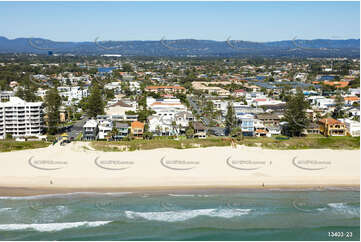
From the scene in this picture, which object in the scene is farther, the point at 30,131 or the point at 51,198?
the point at 30,131

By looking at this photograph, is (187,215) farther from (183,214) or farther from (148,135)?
(148,135)

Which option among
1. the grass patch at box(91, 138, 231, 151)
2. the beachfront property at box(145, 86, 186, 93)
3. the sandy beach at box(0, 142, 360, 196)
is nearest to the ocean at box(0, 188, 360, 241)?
the sandy beach at box(0, 142, 360, 196)

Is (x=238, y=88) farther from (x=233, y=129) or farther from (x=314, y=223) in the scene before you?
(x=314, y=223)

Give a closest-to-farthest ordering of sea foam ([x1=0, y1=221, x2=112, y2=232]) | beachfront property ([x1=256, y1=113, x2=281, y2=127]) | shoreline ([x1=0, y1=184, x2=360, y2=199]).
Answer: sea foam ([x1=0, y1=221, x2=112, y2=232])
shoreline ([x1=0, y1=184, x2=360, y2=199])
beachfront property ([x1=256, y1=113, x2=281, y2=127])

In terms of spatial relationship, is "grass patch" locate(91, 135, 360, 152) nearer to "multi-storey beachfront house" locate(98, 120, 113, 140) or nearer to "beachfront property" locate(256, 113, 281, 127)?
"multi-storey beachfront house" locate(98, 120, 113, 140)

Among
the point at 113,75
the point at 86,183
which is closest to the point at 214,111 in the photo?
the point at 86,183

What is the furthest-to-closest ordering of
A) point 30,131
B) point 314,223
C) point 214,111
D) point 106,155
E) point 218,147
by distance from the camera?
point 214,111 → point 30,131 → point 218,147 → point 106,155 → point 314,223

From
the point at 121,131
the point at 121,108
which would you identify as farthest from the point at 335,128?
the point at 121,108
